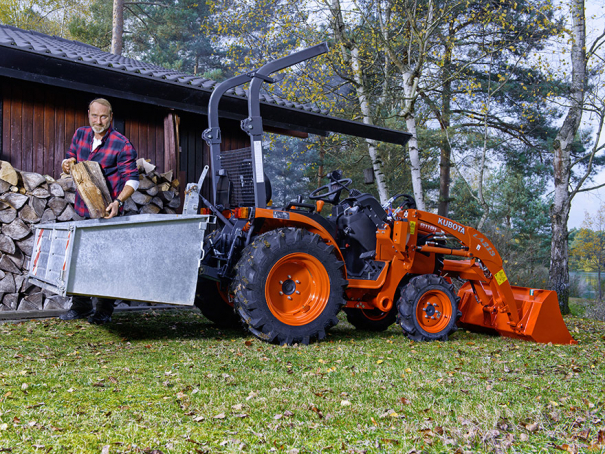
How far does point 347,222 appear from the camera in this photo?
208 inches

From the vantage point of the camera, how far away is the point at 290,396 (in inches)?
116

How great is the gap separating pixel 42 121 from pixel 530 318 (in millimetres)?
7034

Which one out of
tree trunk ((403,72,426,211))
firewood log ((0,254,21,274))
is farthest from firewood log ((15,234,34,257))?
tree trunk ((403,72,426,211))

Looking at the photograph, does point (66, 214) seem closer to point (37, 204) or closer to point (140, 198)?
point (37, 204)

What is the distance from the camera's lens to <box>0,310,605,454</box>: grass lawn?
2.31 metres

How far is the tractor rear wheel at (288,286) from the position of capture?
171 inches

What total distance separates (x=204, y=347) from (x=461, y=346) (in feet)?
8.12

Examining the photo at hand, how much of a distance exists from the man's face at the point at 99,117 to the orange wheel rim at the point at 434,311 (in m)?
3.47

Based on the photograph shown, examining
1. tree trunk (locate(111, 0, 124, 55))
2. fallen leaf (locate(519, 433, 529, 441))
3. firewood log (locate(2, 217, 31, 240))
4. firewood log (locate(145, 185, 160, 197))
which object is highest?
tree trunk (locate(111, 0, 124, 55))

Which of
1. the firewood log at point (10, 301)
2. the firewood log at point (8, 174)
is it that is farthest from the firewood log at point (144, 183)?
the firewood log at point (10, 301)

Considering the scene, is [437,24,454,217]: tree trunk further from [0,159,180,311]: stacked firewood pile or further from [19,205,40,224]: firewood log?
[19,205,40,224]: firewood log

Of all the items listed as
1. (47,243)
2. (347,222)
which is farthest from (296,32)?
(47,243)

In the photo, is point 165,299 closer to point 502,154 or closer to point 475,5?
point 475,5

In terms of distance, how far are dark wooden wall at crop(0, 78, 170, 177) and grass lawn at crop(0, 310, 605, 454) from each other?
337 centimetres
